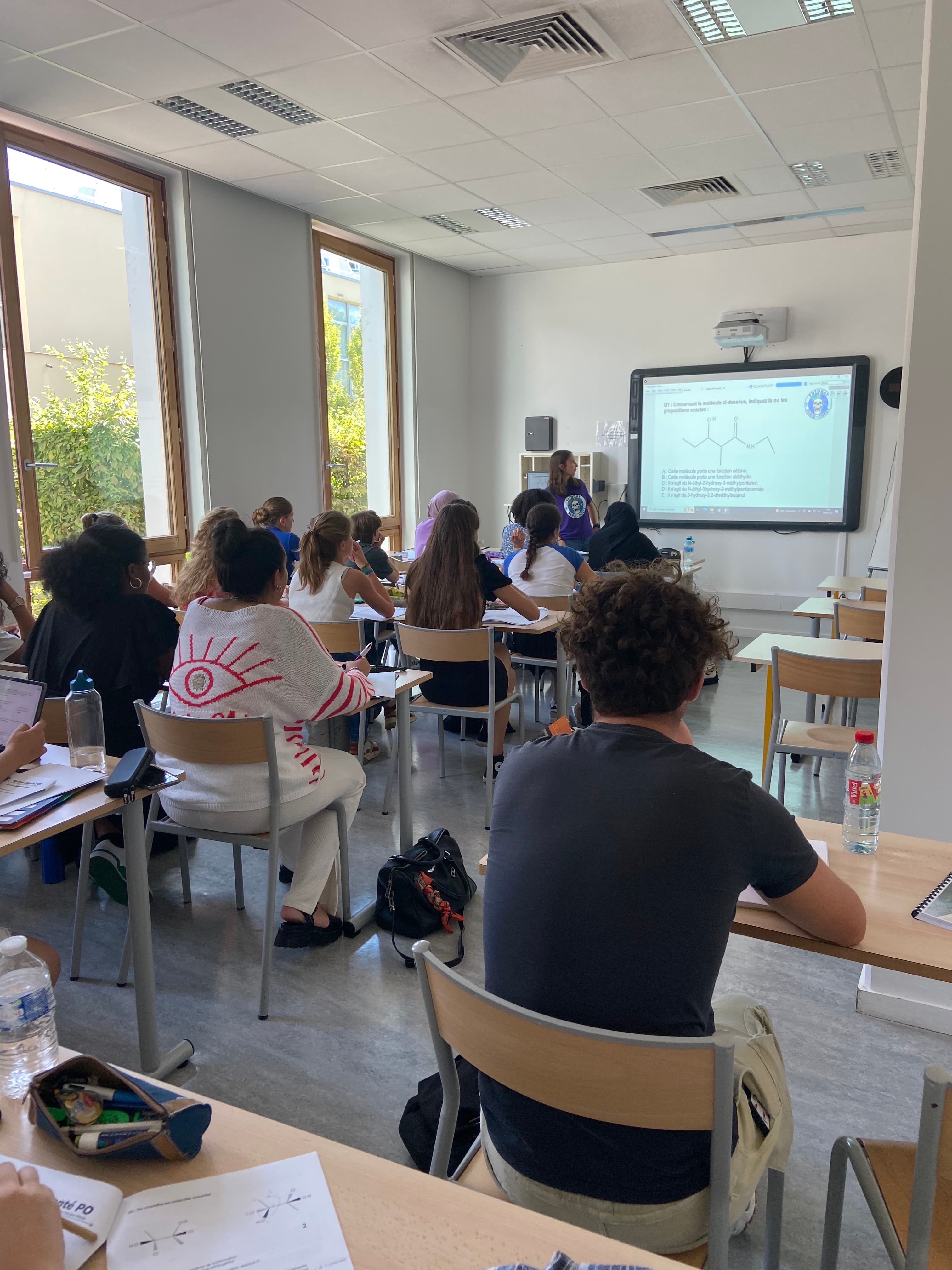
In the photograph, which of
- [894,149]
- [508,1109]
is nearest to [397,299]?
[894,149]

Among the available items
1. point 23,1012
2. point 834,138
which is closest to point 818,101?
point 834,138

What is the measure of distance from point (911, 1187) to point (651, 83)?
450cm

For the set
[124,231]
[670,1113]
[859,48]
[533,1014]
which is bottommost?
[670,1113]

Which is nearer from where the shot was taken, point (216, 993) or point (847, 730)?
point (216, 993)

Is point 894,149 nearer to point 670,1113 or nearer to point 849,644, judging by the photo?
point 849,644

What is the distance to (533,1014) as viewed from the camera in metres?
1.04

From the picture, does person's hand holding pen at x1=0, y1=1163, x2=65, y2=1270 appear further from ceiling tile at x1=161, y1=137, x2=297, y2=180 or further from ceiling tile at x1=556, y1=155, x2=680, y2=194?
ceiling tile at x1=556, y1=155, x2=680, y2=194

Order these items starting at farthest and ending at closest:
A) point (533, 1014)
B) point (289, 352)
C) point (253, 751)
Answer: point (289, 352) → point (253, 751) → point (533, 1014)

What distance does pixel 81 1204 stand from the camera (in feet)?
2.76

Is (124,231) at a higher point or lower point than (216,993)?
higher

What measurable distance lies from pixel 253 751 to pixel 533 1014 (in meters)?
1.53

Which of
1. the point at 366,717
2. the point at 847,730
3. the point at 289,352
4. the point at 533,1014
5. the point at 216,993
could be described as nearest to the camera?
the point at 533,1014

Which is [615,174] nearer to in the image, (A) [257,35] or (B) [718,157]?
(B) [718,157]

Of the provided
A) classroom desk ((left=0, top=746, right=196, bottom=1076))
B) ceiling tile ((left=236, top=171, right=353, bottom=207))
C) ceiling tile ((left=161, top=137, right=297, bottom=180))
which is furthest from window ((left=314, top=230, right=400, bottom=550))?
classroom desk ((left=0, top=746, right=196, bottom=1076))
